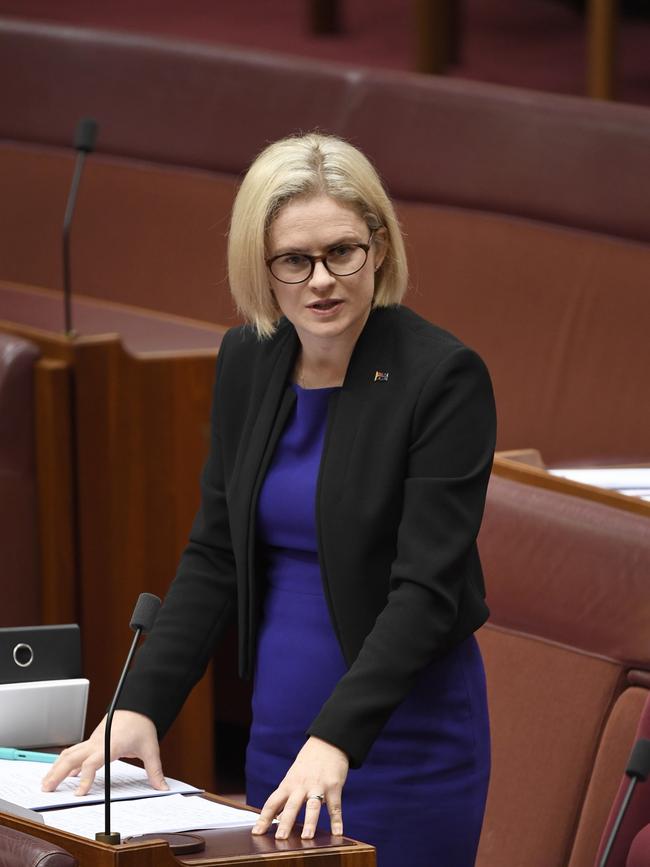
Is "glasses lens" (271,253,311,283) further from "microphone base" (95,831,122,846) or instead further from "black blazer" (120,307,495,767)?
"microphone base" (95,831,122,846)

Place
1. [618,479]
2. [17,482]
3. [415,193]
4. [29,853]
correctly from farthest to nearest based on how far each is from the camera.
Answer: [415,193] → [17,482] → [618,479] → [29,853]

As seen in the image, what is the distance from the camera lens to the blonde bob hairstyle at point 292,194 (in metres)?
0.91

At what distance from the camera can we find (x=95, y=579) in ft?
6.39

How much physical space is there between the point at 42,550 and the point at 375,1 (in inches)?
60.5

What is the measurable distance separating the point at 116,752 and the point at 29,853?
173 millimetres

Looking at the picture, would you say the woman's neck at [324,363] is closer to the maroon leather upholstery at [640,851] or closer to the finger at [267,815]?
the finger at [267,815]

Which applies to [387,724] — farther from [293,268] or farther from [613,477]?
[613,477]

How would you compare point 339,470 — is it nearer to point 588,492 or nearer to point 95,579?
point 588,492

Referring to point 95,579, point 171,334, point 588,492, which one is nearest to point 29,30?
point 171,334

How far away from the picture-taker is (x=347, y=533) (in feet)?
2.97

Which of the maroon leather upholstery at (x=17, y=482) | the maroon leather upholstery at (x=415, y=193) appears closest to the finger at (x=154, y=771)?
the maroon leather upholstery at (x=17, y=482)

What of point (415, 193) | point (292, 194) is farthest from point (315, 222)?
point (415, 193)

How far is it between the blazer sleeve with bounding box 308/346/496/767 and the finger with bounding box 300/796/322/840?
1.7 inches

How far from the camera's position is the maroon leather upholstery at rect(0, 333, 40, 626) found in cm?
189
